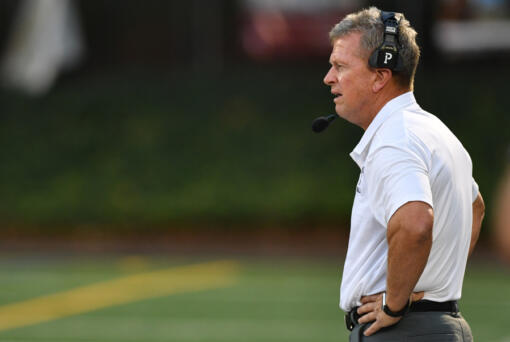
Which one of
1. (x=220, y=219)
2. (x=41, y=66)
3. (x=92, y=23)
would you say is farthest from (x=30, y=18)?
(x=220, y=219)

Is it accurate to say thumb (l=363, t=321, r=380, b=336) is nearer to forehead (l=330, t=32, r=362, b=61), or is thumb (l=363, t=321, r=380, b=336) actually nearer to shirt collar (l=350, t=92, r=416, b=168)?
shirt collar (l=350, t=92, r=416, b=168)

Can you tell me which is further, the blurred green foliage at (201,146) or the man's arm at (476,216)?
the blurred green foliage at (201,146)

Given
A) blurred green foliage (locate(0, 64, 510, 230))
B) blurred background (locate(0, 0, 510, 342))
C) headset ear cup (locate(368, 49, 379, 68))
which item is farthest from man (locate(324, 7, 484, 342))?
blurred green foliage (locate(0, 64, 510, 230))

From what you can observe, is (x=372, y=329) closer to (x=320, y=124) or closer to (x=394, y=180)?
(x=394, y=180)

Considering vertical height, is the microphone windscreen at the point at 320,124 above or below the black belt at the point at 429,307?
above

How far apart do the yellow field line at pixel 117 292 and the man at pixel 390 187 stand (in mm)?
7119

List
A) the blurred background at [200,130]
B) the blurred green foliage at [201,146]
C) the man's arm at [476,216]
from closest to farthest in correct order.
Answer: the man's arm at [476,216] < the blurred background at [200,130] < the blurred green foliage at [201,146]

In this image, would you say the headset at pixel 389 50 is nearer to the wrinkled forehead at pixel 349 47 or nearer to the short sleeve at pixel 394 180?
the wrinkled forehead at pixel 349 47

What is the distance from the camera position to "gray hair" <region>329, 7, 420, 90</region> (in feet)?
12.8

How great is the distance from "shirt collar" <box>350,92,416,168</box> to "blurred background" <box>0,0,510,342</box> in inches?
414

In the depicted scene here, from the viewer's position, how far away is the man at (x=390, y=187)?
3.76 metres

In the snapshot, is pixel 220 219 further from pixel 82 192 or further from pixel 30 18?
pixel 30 18

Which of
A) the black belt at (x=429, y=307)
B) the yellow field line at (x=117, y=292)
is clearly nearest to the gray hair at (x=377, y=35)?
the black belt at (x=429, y=307)

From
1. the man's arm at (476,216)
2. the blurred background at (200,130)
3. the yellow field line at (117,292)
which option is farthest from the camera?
the blurred background at (200,130)
